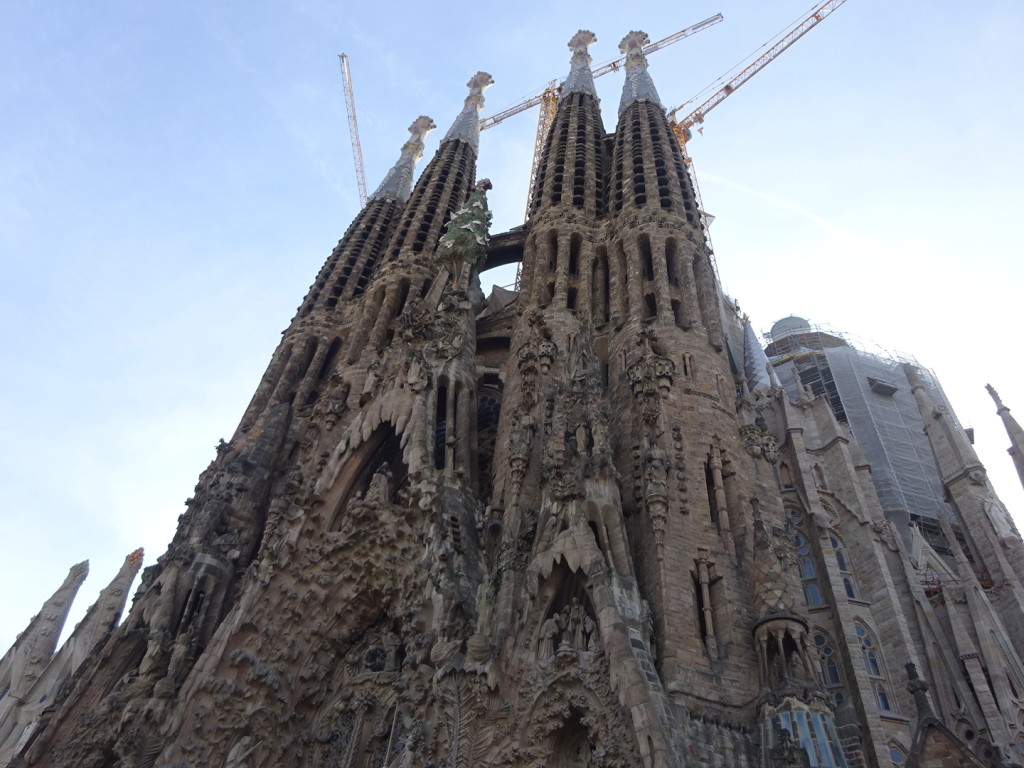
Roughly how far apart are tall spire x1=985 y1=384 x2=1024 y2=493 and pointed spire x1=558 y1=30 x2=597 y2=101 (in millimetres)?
17831

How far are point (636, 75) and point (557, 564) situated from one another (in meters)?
23.4

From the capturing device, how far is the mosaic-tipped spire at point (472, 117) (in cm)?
3484

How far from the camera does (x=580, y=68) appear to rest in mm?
33781

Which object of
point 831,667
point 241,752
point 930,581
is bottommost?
point 241,752

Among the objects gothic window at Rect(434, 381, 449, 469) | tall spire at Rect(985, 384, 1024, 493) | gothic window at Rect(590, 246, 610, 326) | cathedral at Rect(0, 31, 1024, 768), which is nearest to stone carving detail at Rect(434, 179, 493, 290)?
cathedral at Rect(0, 31, 1024, 768)

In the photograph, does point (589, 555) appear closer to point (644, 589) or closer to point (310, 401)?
point (644, 589)

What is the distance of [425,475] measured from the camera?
15.1 m

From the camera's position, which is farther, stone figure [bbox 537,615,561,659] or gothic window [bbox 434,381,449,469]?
gothic window [bbox 434,381,449,469]

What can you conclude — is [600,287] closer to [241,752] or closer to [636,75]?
[241,752]

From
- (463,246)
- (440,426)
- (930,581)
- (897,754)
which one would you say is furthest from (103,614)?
(930,581)

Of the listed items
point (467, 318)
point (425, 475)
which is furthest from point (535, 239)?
point (425, 475)

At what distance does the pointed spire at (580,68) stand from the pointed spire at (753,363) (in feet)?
35.9

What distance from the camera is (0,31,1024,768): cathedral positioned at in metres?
11.2

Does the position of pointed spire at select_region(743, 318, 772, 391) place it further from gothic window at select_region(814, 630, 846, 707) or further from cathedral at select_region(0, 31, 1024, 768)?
gothic window at select_region(814, 630, 846, 707)
